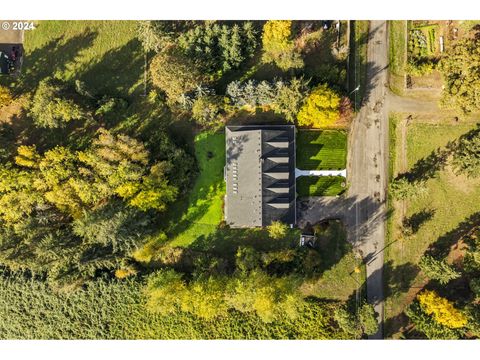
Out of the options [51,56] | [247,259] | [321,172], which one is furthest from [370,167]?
[51,56]

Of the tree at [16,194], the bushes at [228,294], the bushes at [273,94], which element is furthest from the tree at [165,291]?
the bushes at [273,94]

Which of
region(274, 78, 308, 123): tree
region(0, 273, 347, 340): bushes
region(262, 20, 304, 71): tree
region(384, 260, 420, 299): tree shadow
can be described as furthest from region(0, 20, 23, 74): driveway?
region(384, 260, 420, 299): tree shadow

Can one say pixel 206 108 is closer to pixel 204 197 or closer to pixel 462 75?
pixel 204 197

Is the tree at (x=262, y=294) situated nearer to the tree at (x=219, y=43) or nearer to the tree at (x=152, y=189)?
the tree at (x=152, y=189)

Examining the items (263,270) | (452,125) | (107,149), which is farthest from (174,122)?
(452,125)

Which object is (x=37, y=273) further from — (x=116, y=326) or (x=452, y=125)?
(x=452, y=125)

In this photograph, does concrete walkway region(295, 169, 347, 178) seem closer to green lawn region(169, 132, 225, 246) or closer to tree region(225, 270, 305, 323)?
green lawn region(169, 132, 225, 246)
